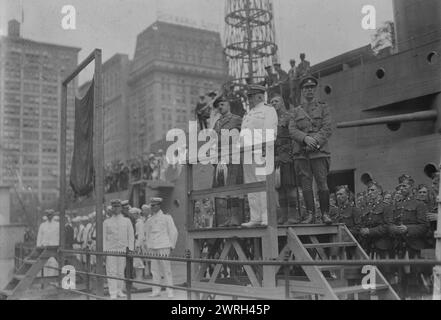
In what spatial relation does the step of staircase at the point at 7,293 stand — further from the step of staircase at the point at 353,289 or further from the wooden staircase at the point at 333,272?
the step of staircase at the point at 353,289

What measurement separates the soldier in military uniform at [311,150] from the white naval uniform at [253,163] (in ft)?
0.82

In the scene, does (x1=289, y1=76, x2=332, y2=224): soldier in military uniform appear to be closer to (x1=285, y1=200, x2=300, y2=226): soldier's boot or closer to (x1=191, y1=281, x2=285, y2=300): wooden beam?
(x1=285, y1=200, x2=300, y2=226): soldier's boot

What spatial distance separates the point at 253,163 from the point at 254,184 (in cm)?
40

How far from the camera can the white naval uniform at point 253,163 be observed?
5.45 meters

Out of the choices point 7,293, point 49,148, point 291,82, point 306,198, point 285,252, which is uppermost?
point 49,148

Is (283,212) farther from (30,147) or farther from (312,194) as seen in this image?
(30,147)

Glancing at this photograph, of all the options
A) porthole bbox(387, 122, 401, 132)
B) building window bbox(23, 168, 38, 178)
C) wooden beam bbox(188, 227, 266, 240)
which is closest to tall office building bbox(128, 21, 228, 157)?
building window bbox(23, 168, 38, 178)

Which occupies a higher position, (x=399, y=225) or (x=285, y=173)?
(x=285, y=173)

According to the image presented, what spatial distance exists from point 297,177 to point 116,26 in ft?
21.3

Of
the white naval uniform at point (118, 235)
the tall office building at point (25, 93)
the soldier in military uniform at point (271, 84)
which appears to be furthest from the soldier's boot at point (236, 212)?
the soldier in military uniform at point (271, 84)

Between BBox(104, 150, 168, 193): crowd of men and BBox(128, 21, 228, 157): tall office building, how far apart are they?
10605 millimetres

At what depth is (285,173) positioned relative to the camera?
5672 mm

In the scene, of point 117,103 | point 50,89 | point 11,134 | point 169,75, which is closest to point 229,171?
point 11,134

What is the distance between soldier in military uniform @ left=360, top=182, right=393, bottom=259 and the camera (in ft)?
21.0
